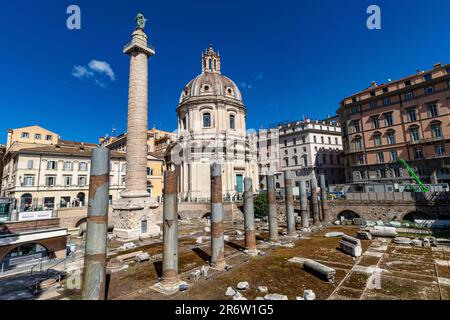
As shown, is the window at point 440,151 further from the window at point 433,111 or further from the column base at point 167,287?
the column base at point 167,287

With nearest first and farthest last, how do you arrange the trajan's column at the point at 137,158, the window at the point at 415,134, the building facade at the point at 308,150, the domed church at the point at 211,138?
the trajan's column at the point at 137,158 → the window at the point at 415,134 → the domed church at the point at 211,138 → the building facade at the point at 308,150

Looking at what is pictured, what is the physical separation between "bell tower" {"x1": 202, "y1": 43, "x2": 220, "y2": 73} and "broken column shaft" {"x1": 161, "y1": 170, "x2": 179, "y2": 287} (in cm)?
→ 3971

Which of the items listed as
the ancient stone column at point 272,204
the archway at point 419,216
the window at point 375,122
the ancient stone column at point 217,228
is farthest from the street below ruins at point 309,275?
the window at point 375,122

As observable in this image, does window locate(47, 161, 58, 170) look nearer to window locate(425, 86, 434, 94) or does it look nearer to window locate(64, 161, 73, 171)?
window locate(64, 161, 73, 171)

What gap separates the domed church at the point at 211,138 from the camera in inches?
1476

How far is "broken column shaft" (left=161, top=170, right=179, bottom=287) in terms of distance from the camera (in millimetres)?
9344

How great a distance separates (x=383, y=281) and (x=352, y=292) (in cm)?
191

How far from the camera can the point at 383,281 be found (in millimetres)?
→ 9609

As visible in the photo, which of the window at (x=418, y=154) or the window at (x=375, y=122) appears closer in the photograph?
the window at (x=418, y=154)

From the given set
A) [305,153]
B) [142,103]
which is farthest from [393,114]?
[142,103]

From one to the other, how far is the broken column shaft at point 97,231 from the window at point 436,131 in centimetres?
3767

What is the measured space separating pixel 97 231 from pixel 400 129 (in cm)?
3856

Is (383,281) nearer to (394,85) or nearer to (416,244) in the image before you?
(416,244)

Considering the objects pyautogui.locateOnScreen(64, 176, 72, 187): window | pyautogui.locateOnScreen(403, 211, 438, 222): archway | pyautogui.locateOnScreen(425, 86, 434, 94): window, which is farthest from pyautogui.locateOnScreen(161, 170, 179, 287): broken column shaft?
pyautogui.locateOnScreen(425, 86, 434, 94): window
